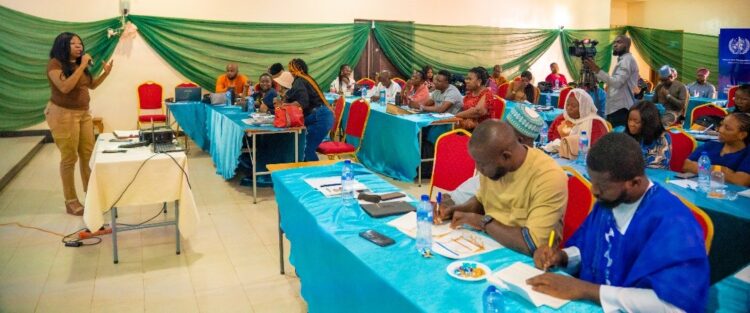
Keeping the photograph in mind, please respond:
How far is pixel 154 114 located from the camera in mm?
8516

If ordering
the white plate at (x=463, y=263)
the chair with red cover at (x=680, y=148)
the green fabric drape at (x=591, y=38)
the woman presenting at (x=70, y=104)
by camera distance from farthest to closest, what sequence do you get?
the green fabric drape at (x=591, y=38) → the woman presenting at (x=70, y=104) → the chair with red cover at (x=680, y=148) → the white plate at (x=463, y=263)

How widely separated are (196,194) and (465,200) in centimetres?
347

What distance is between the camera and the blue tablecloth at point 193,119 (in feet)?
23.5

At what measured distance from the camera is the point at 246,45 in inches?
363

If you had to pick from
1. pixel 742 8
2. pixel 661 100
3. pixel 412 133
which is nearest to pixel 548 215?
pixel 412 133

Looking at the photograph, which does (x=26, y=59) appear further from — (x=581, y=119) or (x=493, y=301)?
(x=493, y=301)

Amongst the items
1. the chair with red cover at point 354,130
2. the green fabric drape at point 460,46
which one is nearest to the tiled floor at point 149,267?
the chair with red cover at point 354,130

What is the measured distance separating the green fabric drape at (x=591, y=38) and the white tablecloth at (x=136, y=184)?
10396 mm

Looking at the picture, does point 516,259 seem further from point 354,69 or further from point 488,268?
point 354,69

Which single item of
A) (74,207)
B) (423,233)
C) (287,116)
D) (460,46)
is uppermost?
(460,46)

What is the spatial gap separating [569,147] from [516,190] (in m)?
1.80

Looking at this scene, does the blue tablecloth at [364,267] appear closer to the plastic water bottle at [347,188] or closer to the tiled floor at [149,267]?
the plastic water bottle at [347,188]

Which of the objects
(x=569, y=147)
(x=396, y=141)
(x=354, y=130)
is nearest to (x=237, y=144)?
(x=354, y=130)


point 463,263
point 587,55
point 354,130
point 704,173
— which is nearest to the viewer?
point 463,263
